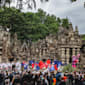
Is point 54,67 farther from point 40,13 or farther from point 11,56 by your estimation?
point 40,13

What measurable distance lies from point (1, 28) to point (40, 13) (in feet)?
74.7

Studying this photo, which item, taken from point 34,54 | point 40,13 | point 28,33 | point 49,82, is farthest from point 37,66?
point 40,13

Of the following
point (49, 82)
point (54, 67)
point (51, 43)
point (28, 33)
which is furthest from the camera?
point (28, 33)

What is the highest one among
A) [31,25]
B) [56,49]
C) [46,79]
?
[31,25]

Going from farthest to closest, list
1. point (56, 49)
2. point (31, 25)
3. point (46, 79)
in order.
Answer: point (31, 25) < point (56, 49) < point (46, 79)

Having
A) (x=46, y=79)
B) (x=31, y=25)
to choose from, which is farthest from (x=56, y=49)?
(x=31, y=25)

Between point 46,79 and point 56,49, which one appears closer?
point 46,79

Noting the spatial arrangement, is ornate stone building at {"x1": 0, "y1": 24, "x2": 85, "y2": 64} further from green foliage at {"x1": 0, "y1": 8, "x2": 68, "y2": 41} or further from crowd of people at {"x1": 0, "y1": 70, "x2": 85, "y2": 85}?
green foliage at {"x1": 0, "y1": 8, "x2": 68, "y2": 41}

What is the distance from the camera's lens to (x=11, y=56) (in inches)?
1623

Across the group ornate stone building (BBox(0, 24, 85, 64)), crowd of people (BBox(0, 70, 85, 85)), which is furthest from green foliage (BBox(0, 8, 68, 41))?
crowd of people (BBox(0, 70, 85, 85))

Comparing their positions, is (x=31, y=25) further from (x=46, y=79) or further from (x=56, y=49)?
(x=46, y=79)

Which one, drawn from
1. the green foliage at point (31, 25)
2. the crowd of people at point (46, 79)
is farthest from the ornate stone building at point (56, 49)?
the green foliage at point (31, 25)

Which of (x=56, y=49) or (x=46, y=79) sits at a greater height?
(x=56, y=49)

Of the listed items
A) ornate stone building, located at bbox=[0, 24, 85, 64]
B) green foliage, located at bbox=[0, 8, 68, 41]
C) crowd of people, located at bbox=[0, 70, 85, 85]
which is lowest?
Result: crowd of people, located at bbox=[0, 70, 85, 85]
